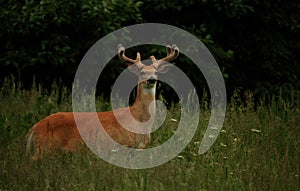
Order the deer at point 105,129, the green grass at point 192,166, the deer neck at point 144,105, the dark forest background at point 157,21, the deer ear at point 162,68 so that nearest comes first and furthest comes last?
the green grass at point 192,166 → the deer at point 105,129 → the deer neck at point 144,105 → the deer ear at point 162,68 → the dark forest background at point 157,21

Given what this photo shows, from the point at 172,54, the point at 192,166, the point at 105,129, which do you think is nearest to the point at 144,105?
the point at 105,129

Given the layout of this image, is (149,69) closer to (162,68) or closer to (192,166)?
(162,68)

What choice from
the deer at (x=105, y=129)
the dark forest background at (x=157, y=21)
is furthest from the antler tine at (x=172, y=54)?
the dark forest background at (x=157, y=21)

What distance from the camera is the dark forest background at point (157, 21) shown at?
39.3 feet

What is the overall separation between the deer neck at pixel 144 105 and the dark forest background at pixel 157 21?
8.57 feet

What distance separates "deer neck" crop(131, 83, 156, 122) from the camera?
809 cm

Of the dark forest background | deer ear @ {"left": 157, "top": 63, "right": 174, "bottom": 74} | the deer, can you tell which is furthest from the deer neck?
the dark forest background

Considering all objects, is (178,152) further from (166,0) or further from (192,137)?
(166,0)

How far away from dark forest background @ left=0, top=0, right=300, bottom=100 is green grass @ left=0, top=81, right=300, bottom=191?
3.46 m

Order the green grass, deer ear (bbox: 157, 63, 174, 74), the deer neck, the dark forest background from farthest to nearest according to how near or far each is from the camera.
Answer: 1. the dark forest background
2. deer ear (bbox: 157, 63, 174, 74)
3. the deer neck
4. the green grass

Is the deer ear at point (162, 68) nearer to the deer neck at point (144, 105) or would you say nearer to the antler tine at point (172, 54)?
the antler tine at point (172, 54)

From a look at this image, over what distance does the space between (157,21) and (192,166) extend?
7728 millimetres

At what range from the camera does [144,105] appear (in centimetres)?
818

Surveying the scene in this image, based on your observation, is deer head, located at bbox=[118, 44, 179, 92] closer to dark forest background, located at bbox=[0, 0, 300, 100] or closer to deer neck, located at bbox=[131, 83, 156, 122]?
deer neck, located at bbox=[131, 83, 156, 122]
